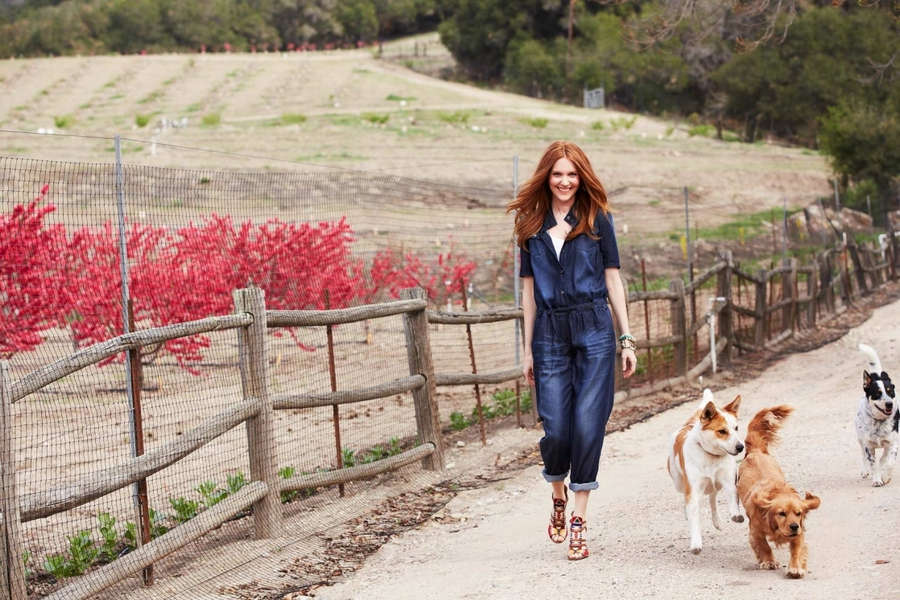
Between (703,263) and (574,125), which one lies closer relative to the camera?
(703,263)

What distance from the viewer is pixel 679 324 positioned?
14047 mm

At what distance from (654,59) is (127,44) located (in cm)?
4514

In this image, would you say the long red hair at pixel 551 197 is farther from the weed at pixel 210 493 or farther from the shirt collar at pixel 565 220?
the weed at pixel 210 493

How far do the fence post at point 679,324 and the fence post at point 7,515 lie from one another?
31.8ft

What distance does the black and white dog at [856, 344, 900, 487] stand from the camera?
7301 millimetres

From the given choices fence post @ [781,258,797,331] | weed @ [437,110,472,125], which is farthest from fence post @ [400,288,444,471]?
weed @ [437,110,472,125]

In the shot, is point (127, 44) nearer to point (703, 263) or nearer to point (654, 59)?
point (654, 59)

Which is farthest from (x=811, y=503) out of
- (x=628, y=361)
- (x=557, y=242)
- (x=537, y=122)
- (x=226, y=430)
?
(x=537, y=122)

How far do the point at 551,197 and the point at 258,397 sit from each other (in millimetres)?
2447

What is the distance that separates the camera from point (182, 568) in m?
7.01

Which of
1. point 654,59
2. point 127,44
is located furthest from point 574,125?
point 127,44

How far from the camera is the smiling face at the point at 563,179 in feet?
20.1

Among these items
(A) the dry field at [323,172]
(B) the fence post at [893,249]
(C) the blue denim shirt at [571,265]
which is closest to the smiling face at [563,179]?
(C) the blue denim shirt at [571,265]

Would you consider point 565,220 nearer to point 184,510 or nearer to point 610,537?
point 610,537
